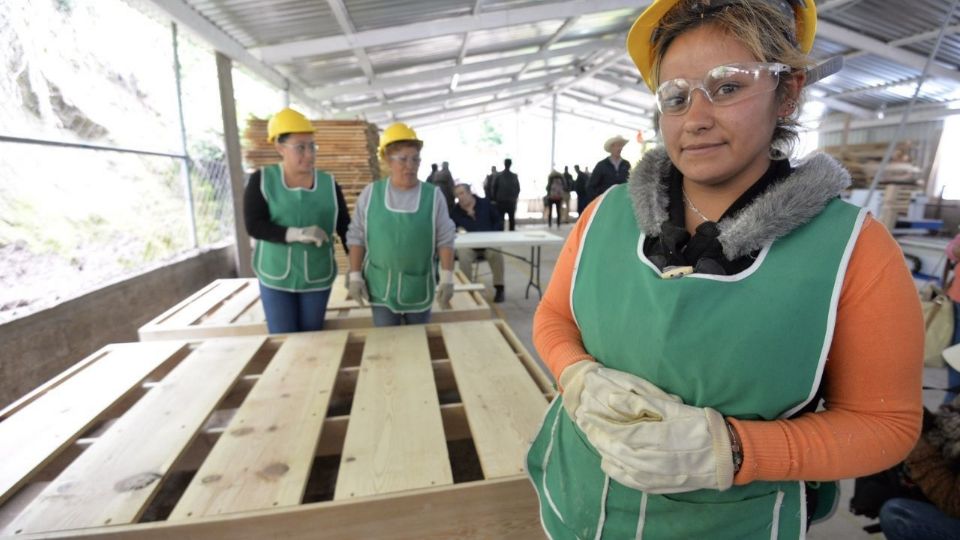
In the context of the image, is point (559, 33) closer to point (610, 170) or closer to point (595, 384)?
point (610, 170)

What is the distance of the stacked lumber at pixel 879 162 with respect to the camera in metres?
10.3

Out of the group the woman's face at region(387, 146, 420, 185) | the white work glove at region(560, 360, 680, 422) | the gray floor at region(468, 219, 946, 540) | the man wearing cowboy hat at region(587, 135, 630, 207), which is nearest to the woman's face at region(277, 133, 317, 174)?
the woman's face at region(387, 146, 420, 185)

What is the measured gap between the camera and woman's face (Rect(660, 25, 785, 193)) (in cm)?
86

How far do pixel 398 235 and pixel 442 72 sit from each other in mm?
8315

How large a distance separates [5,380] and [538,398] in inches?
134

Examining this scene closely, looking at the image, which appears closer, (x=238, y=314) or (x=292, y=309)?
(x=292, y=309)

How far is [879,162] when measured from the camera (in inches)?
425

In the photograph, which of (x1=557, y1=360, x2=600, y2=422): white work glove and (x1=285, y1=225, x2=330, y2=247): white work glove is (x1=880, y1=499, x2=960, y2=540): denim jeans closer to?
(x1=557, y1=360, x2=600, y2=422): white work glove

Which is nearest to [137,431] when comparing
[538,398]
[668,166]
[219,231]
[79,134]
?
[538,398]

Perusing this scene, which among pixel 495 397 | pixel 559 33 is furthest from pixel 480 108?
pixel 495 397

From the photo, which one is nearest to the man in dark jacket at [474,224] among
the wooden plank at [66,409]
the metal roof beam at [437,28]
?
the metal roof beam at [437,28]

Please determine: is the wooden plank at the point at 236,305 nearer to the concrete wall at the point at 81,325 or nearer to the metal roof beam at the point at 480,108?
the concrete wall at the point at 81,325

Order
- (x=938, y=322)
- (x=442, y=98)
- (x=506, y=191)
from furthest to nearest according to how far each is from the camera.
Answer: (x=442, y=98), (x=506, y=191), (x=938, y=322)

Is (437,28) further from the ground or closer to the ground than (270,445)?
further from the ground
